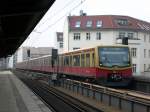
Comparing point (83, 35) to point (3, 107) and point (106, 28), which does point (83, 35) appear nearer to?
point (106, 28)

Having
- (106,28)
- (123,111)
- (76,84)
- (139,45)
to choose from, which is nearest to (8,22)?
(76,84)

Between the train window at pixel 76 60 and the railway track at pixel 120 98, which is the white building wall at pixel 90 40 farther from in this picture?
the railway track at pixel 120 98

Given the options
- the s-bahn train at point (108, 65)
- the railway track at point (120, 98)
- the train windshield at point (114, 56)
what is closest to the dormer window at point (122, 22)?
the s-bahn train at point (108, 65)

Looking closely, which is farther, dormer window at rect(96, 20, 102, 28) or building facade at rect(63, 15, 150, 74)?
dormer window at rect(96, 20, 102, 28)

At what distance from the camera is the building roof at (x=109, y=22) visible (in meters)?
101

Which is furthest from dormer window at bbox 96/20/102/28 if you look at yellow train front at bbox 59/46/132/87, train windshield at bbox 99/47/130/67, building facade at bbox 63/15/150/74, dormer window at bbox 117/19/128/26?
train windshield at bbox 99/47/130/67

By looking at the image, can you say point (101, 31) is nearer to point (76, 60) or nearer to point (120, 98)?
point (76, 60)

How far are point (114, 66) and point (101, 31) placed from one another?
2833 inches

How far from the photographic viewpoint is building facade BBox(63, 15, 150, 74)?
99.4 metres

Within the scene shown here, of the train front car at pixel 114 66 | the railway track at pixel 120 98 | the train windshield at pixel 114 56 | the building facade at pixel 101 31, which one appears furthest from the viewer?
the building facade at pixel 101 31

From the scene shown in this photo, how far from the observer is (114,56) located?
30656 millimetres

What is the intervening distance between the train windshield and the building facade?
212ft

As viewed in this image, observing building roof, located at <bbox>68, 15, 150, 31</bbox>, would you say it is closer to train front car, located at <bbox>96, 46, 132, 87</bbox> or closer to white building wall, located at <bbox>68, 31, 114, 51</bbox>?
white building wall, located at <bbox>68, 31, 114, 51</bbox>

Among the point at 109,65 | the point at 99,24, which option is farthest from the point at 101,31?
the point at 109,65
